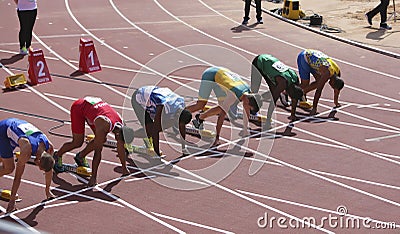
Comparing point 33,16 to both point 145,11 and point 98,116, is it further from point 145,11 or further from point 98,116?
point 98,116

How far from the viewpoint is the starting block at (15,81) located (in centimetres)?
1473

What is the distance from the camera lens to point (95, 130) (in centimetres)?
1007

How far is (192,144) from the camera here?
11.8 meters

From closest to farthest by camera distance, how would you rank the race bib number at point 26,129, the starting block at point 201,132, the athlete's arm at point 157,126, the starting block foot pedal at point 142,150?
the race bib number at point 26,129 → the athlete's arm at point 157,126 → the starting block foot pedal at point 142,150 → the starting block at point 201,132

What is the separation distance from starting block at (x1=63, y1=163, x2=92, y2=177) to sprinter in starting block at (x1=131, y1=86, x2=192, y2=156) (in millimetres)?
1007

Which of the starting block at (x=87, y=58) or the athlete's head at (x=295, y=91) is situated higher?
the athlete's head at (x=295, y=91)

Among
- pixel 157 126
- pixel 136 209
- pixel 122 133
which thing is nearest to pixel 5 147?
pixel 122 133

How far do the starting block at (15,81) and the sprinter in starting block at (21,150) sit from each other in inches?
214

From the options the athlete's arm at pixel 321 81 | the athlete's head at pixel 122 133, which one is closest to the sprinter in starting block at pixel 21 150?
the athlete's head at pixel 122 133

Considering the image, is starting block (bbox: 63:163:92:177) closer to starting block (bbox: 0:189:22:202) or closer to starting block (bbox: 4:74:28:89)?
starting block (bbox: 0:189:22:202)

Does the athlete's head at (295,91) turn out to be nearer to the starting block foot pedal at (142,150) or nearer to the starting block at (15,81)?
the starting block foot pedal at (142,150)

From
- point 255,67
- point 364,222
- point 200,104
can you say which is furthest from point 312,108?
point 364,222

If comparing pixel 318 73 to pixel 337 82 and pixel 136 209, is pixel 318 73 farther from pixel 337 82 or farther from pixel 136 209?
pixel 136 209

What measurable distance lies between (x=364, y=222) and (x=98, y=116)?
12.0 ft
